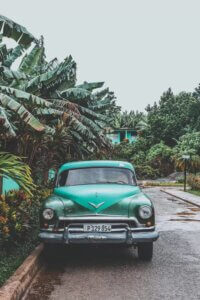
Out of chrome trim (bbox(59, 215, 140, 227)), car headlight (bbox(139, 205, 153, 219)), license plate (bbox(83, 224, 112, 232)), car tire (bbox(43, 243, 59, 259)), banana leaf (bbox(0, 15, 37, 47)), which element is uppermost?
banana leaf (bbox(0, 15, 37, 47))

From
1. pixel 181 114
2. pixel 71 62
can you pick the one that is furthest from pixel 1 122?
pixel 181 114

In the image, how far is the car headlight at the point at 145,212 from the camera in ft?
22.6

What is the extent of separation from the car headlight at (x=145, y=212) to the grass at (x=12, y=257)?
199 cm

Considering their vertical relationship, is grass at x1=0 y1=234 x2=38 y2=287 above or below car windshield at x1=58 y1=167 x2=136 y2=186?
below

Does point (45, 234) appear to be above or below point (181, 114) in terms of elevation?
below

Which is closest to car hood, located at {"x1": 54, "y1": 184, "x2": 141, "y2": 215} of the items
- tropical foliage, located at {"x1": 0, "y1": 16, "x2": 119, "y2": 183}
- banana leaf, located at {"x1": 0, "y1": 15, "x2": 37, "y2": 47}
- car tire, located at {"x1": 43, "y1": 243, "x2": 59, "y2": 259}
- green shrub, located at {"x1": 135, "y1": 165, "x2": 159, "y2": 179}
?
car tire, located at {"x1": 43, "y1": 243, "x2": 59, "y2": 259}

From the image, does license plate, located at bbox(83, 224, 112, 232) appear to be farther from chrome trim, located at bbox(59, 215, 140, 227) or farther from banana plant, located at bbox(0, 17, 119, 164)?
banana plant, located at bbox(0, 17, 119, 164)

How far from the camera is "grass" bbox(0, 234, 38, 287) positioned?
5.71 meters

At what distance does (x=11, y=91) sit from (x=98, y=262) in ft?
24.6

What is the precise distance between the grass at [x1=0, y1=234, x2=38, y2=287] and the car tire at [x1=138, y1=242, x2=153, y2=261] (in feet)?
6.20

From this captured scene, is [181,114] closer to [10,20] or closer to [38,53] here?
[38,53]

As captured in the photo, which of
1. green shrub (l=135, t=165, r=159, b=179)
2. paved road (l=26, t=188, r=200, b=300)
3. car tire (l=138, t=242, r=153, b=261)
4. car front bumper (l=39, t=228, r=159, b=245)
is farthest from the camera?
green shrub (l=135, t=165, r=159, b=179)

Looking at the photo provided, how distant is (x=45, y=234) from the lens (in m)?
6.89

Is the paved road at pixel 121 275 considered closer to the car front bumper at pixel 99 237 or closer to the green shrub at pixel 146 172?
the car front bumper at pixel 99 237
